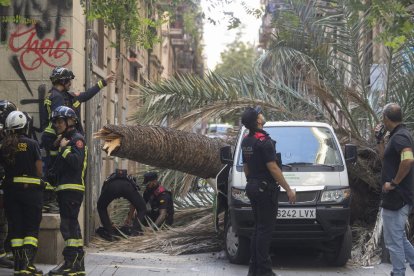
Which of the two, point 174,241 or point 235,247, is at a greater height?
point 235,247

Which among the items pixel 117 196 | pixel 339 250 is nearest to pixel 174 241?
pixel 117 196

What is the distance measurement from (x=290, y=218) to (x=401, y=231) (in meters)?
1.88

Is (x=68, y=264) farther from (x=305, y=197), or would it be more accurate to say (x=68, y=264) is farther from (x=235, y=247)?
(x=305, y=197)

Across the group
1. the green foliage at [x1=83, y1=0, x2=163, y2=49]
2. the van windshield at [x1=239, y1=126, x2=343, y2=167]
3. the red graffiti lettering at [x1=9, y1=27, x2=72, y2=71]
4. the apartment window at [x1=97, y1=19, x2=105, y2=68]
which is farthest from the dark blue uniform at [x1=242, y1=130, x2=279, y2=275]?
the apartment window at [x1=97, y1=19, x2=105, y2=68]

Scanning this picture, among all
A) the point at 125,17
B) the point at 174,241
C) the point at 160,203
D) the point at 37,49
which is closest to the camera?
the point at 37,49

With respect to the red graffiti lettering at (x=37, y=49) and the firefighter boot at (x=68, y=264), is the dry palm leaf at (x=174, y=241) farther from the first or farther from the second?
the firefighter boot at (x=68, y=264)

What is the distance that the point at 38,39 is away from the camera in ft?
34.3

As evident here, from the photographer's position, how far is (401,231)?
7598mm

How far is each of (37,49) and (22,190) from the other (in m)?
3.07

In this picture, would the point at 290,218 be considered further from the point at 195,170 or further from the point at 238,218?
the point at 195,170

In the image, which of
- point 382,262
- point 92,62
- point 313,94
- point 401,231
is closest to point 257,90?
point 313,94

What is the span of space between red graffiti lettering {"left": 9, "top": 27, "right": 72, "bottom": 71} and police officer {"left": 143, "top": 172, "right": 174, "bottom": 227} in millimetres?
3137

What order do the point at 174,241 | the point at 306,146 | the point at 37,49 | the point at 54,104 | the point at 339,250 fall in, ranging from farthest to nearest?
the point at 174,241
the point at 37,49
the point at 306,146
the point at 339,250
the point at 54,104

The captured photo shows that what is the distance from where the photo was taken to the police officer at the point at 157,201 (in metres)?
12.4
